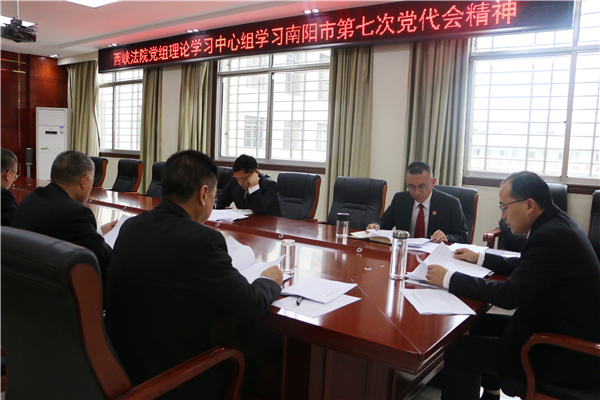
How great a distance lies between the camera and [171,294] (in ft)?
3.89

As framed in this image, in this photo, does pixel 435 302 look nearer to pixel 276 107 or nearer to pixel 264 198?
pixel 264 198

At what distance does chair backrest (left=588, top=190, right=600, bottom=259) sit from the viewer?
3483mm

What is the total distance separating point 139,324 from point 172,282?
0.54 ft

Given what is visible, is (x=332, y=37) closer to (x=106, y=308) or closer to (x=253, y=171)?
(x=253, y=171)

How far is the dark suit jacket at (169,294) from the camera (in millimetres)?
1171

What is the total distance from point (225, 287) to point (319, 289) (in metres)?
0.45

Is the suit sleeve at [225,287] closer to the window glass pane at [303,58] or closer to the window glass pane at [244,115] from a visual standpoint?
the window glass pane at [303,58]

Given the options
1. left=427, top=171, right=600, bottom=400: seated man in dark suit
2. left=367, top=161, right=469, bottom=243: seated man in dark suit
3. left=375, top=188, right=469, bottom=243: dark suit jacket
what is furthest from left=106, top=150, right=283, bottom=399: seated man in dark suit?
left=375, top=188, right=469, bottom=243: dark suit jacket

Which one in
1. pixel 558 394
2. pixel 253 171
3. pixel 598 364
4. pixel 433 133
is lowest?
pixel 558 394

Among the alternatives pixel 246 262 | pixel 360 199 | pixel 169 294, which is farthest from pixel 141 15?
pixel 169 294

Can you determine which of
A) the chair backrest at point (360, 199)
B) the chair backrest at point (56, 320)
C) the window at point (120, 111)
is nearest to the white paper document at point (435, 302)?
the chair backrest at point (56, 320)

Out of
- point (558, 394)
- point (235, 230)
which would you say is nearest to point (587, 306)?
point (558, 394)

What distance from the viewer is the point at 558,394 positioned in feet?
4.55

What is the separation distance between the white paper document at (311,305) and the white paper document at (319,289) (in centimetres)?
2
